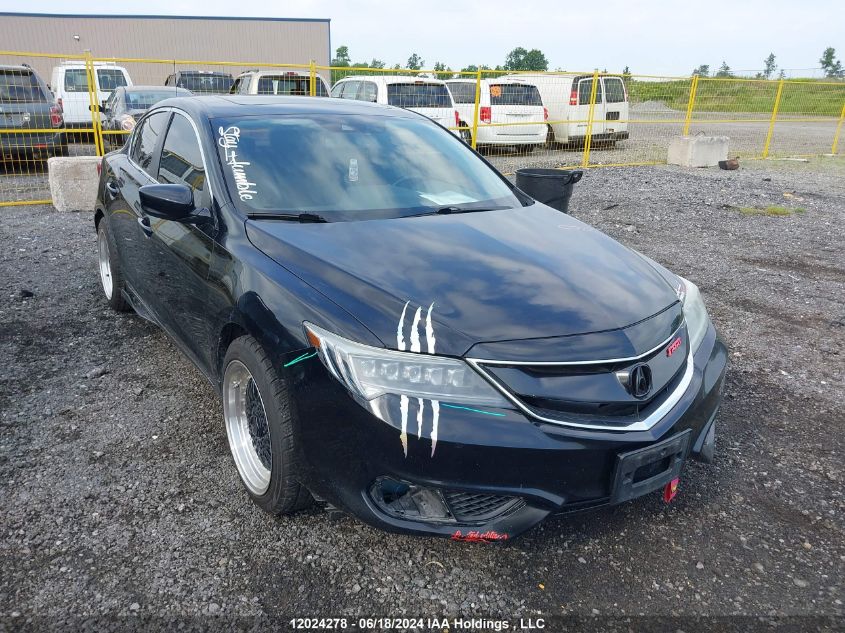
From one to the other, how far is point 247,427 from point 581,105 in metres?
13.4

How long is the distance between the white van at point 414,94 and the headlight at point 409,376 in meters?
10.6

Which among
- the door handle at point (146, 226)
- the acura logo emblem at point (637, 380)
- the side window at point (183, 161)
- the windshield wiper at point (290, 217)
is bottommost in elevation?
the acura logo emblem at point (637, 380)

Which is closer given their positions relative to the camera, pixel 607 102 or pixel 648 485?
pixel 648 485

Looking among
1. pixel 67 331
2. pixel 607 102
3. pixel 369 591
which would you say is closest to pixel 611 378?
pixel 369 591

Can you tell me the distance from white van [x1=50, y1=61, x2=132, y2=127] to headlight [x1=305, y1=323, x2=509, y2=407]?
1490cm

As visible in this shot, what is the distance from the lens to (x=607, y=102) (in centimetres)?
1449

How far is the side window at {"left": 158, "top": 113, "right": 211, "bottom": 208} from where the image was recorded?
10.5 feet

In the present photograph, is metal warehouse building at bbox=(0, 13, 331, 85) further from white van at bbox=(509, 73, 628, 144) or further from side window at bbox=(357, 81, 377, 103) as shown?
side window at bbox=(357, 81, 377, 103)

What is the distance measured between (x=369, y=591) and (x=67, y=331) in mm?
3375

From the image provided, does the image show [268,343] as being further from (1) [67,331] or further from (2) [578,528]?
(1) [67,331]

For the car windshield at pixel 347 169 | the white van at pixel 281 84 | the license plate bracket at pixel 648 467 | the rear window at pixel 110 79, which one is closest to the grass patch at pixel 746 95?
the white van at pixel 281 84

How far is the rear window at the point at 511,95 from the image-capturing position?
13680 millimetres

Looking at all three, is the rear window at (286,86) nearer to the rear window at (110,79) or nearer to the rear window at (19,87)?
the rear window at (19,87)

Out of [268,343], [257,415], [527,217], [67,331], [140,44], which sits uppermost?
[140,44]
